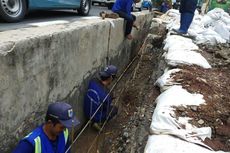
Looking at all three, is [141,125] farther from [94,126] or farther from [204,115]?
[94,126]

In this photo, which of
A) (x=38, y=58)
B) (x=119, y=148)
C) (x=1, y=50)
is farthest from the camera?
(x=119, y=148)

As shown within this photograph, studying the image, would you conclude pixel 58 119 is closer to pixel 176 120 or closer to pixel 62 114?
pixel 62 114

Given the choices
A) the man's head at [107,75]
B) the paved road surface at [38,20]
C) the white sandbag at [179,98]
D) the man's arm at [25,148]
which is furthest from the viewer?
the man's head at [107,75]

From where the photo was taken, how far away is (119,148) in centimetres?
419

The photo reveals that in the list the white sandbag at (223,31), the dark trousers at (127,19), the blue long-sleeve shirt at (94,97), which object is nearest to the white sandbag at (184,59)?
→ the blue long-sleeve shirt at (94,97)

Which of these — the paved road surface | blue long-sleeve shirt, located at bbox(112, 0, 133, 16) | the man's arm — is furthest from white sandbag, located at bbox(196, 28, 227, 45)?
the man's arm

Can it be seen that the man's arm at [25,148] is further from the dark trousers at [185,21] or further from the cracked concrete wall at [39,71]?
the dark trousers at [185,21]

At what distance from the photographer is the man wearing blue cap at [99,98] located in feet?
15.4

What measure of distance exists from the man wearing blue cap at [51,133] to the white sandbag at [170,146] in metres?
0.70

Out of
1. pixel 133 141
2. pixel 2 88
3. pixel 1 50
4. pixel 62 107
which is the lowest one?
pixel 133 141

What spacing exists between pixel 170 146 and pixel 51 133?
0.99 metres

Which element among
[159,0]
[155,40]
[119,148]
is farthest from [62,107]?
[159,0]

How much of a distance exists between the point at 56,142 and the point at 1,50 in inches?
35.4

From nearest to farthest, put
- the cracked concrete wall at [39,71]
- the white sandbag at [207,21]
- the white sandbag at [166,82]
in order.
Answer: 1. the cracked concrete wall at [39,71]
2. the white sandbag at [166,82]
3. the white sandbag at [207,21]
